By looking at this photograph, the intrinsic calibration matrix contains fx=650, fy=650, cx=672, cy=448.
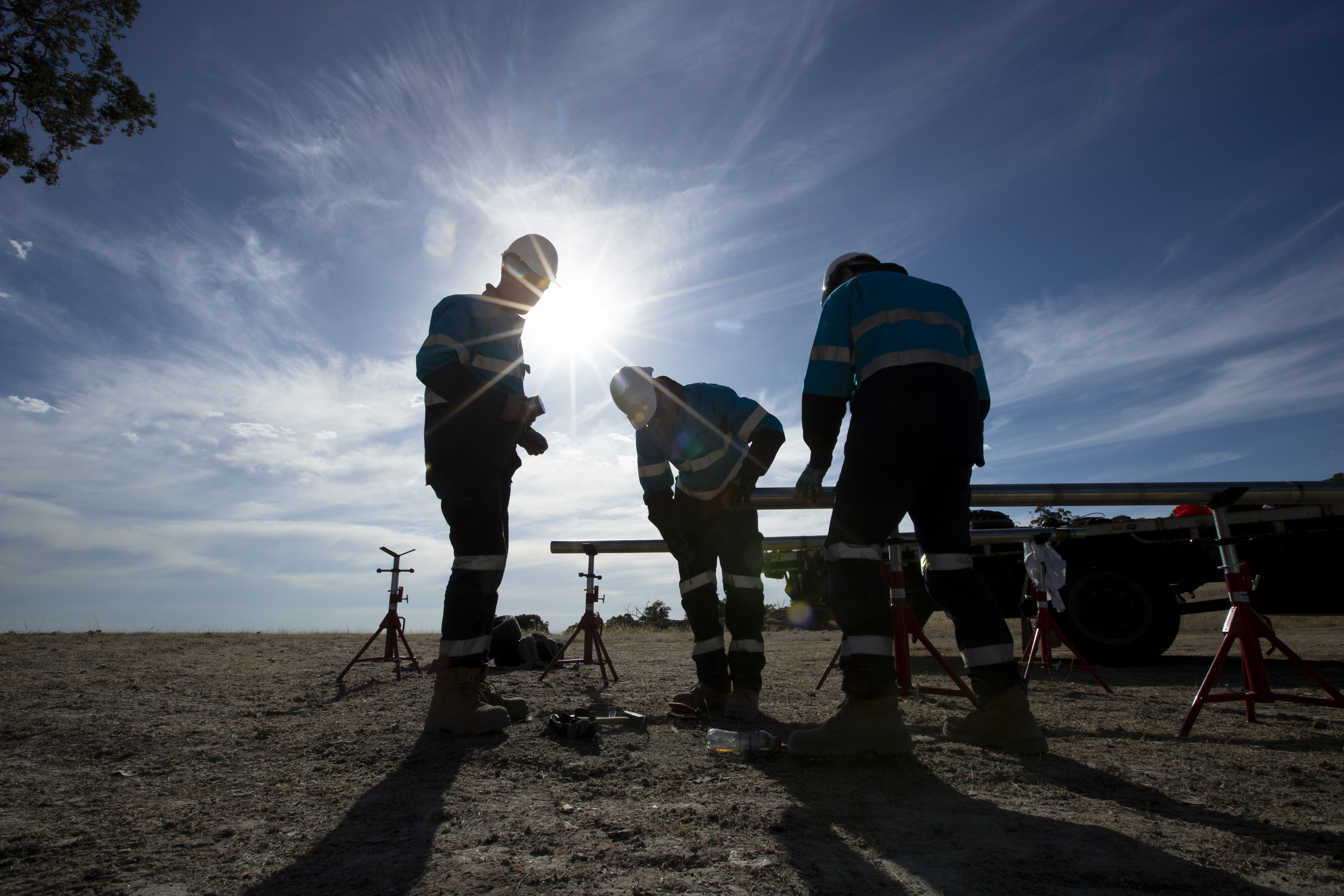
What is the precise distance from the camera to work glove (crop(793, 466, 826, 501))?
279 centimetres

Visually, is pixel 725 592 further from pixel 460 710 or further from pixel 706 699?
pixel 460 710

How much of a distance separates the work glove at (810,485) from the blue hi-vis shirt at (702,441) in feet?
2.17

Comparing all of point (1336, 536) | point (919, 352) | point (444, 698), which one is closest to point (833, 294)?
point (919, 352)

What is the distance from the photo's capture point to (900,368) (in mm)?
2498

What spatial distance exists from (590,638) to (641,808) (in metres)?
4.18

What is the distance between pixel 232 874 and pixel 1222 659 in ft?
11.6

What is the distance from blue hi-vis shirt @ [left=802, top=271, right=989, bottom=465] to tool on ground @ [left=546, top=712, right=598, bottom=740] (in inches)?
61.3

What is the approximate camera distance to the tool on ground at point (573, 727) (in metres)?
2.70

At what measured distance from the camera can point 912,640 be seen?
10891mm

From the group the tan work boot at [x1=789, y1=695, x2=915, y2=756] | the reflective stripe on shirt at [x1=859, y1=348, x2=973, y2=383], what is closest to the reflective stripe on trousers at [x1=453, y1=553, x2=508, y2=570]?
the tan work boot at [x1=789, y1=695, x2=915, y2=756]

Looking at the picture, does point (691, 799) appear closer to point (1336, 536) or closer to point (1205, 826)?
point (1205, 826)

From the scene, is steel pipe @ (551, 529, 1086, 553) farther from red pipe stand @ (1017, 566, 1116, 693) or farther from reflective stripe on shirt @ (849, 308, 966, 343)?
reflective stripe on shirt @ (849, 308, 966, 343)

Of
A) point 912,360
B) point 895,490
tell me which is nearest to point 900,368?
point 912,360

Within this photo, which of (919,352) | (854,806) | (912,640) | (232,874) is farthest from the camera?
(912,640)
